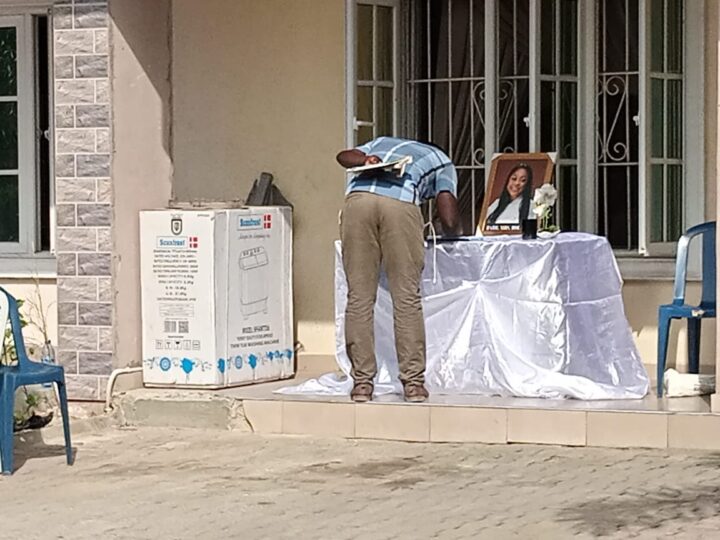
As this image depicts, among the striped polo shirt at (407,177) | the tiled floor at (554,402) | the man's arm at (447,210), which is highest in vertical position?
the striped polo shirt at (407,177)

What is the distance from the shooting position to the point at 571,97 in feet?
31.4

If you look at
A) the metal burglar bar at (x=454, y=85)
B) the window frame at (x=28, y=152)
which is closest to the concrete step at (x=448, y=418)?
the window frame at (x=28, y=152)

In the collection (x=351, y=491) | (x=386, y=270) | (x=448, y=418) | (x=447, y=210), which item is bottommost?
(x=351, y=491)

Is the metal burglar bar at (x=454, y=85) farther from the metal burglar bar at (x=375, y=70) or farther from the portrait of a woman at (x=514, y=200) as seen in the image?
the portrait of a woman at (x=514, y=200)

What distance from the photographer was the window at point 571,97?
9.22 m

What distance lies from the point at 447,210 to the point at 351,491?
2076mm

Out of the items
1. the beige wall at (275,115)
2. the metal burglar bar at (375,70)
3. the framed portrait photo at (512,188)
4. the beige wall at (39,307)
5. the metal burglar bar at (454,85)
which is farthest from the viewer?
the beige wall at (39,307)

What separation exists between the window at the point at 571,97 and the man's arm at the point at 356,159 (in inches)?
48.6

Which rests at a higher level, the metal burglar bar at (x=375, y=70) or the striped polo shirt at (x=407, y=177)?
the metal burglar bar at (x=375, y=70)

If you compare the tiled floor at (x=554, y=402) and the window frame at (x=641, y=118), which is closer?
the tiled floor at (x=554, y=402)

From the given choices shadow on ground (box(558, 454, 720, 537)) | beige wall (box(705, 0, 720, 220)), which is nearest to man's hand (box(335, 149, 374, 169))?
beige wall (box(705, 0, 720, 220))

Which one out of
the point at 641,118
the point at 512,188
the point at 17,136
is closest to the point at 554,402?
the point at 512,188

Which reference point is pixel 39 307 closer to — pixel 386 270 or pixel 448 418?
pixel 386 270

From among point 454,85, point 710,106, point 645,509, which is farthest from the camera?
point 454,85
